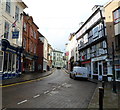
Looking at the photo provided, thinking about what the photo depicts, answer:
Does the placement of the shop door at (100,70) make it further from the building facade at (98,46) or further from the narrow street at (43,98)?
the narrow street at (43,98)

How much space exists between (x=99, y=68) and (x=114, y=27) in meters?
7.52

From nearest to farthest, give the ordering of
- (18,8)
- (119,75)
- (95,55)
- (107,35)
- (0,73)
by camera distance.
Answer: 1. (0,73)
2. (119,75)
3. (107,35)
4. (18,8)
5. (95,55)

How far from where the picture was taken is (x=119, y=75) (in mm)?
16203

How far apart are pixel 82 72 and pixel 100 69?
11.0 feet

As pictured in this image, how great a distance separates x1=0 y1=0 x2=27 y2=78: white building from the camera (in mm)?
15570

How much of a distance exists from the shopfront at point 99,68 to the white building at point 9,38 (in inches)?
505

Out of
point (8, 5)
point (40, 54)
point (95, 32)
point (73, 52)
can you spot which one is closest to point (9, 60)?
point (8, 5)

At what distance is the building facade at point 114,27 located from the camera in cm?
1633

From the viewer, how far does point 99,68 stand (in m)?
21.6

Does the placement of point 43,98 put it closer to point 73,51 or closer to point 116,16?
point 116,16

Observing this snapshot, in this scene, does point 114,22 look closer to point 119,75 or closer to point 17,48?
point 119,75

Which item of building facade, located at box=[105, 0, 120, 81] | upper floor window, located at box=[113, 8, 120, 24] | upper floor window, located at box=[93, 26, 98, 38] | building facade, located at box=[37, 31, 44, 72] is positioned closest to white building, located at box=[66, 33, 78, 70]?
building facade, located at box=[37, 31, 44, 72]

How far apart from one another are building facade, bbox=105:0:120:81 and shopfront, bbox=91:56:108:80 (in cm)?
169

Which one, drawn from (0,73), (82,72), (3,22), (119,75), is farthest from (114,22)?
(0,73)
